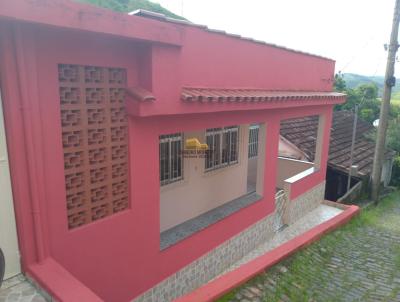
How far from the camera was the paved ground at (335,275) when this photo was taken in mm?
4391

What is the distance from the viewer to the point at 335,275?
17.0 feet

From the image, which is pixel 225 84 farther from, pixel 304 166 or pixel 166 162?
pixel 304 166

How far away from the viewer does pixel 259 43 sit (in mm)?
7391

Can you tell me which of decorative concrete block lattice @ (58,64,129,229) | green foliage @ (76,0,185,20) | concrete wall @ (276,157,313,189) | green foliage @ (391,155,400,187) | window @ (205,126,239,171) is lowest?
green foliage @ (391,155,400,187)

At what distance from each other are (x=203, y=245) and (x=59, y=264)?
10.8ft

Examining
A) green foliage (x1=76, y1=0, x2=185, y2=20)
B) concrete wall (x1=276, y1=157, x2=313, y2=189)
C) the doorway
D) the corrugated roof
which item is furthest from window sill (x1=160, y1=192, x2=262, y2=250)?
green foliage (x1=76, y1=0, x2=185, y2=20)

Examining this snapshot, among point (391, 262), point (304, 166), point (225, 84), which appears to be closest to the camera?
point (391, 262)

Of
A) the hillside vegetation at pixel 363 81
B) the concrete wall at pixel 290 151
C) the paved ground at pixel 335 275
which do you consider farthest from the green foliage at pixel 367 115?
the paved ground at pixel 335 275

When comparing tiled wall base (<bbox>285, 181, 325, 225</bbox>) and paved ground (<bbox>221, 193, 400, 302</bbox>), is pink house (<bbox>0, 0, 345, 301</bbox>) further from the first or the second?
tiled wall base (<bbox>285, 181, 325, 225</bbox>)

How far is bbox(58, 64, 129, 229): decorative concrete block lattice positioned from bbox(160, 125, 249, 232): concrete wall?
2752 millimetres

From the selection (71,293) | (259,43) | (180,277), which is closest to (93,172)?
(71,293)

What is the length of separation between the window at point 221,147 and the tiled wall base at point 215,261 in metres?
1.86

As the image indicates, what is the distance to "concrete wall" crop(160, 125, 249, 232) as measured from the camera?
25.3 feet

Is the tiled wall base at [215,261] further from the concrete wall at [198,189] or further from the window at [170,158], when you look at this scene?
the window at [170,158]
